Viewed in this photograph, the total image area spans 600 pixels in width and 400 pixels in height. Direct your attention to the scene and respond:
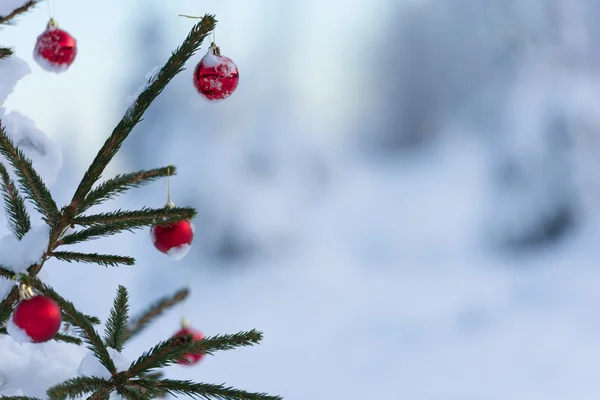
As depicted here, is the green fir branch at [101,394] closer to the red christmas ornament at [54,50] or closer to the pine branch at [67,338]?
the pine branch at [67,338]

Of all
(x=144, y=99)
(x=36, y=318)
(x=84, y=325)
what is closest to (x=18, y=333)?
(x=36, y=318)

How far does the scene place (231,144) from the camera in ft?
25.3

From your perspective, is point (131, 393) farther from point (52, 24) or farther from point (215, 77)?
point (52, 24)

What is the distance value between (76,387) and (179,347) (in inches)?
5.5

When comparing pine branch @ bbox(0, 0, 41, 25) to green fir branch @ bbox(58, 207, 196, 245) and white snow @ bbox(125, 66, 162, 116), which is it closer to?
white snow @ bbox(125, 66, 162, 116)

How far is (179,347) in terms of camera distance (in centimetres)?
→ 85

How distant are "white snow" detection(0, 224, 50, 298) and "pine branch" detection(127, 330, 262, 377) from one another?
0.21 m

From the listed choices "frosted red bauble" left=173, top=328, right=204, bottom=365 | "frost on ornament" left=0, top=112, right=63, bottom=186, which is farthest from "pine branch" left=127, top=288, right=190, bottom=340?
"frost on ornament" left=0, top=112, right=63, bottom=186

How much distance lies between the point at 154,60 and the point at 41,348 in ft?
24.4

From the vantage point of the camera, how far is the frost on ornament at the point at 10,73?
119cm

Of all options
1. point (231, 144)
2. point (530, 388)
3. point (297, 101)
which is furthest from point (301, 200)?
point (530, 388)

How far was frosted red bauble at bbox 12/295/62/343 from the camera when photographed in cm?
72

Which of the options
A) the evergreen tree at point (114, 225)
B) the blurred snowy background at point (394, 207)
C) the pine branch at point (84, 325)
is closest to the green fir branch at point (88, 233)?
the evergreen tree at point (114, 225)

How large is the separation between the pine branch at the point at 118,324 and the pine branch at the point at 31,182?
7.1 inches
